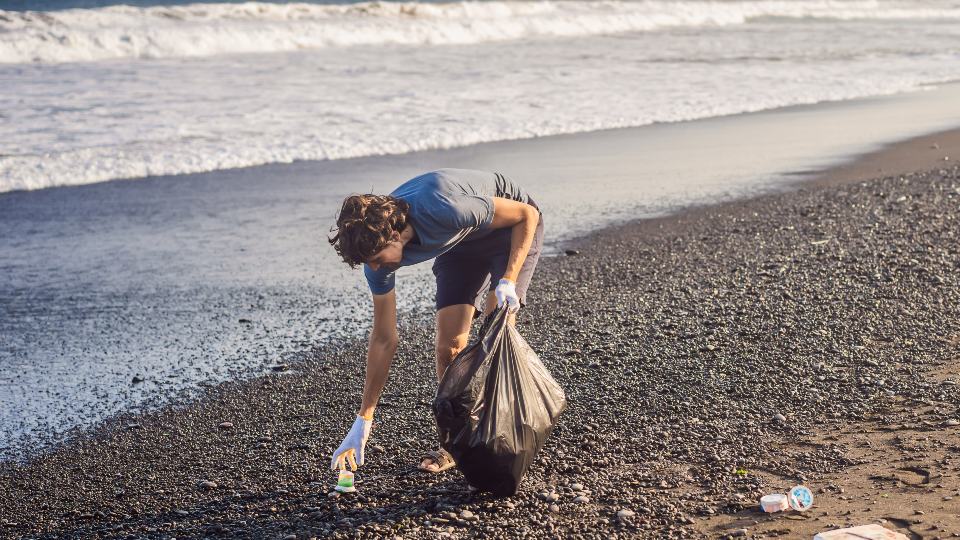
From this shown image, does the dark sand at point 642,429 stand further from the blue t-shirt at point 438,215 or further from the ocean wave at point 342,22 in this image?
the ocean wave at point 342,22

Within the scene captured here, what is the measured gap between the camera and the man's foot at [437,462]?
14.0 feet

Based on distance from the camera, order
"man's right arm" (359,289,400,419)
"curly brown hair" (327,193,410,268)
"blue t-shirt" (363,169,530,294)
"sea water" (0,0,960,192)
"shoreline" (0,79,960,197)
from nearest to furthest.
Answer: "curly brown hair" (327,193,410,268) < "blue t-shirt" (363,169,530,294) < "man's right arm" (359,289,400,419) < "shoreline" (0,79,960,197) < "sea water" (0,0,960,192)

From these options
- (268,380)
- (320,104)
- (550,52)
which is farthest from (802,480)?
(550,52)

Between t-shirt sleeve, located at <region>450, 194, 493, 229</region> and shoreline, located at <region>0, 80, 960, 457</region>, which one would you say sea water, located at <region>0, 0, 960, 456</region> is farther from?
t-shirt sleeve, located at <region>450, 194, 493, 229</region>

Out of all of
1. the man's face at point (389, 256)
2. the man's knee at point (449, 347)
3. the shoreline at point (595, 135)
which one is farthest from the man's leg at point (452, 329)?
the shoreline at point (595, 135)

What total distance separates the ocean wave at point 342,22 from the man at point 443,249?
61.8ft

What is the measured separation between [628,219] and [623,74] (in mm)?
10524

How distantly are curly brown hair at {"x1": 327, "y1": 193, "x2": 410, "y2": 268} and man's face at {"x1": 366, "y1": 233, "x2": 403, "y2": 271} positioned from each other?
0.03 meters

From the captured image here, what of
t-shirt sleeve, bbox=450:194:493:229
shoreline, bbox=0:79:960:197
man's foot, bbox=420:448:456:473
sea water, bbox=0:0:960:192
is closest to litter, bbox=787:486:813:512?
man's foot, bbox=420:448:456:473

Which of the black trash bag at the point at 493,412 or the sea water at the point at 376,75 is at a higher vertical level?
the black trash bag at the point at 493,412

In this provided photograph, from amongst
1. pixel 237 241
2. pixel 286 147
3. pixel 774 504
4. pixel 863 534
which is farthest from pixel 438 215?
pixel 286 147

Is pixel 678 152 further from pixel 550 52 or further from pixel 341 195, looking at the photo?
pixel 550 52

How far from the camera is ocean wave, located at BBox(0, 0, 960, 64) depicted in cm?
2228

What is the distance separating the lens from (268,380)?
5480 millimetres
